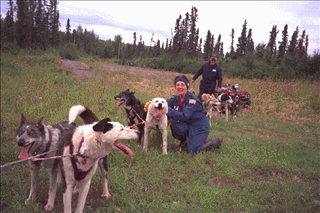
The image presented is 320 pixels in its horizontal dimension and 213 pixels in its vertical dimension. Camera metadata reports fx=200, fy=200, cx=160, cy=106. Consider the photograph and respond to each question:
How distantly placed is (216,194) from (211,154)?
5.08 ft

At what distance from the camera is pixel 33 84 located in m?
9.74

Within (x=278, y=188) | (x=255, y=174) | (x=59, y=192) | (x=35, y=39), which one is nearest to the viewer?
(x=59, y=192)

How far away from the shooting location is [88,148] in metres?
2.18

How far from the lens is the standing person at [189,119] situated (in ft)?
15.1

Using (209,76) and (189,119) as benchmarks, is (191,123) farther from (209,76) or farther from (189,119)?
(209,76)

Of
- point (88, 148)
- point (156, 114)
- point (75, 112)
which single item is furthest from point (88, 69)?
point (88, 148)

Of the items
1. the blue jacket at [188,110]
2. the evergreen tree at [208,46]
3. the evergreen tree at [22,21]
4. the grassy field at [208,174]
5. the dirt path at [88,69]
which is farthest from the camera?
the evergreen tree at [208,46]

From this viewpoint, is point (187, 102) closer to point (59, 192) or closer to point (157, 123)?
point (157, 123)

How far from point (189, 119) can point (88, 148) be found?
3.17 m

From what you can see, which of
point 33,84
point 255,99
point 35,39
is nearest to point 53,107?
point 33,84

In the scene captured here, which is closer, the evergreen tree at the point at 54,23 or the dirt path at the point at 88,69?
the dirt path at the point at 88,69

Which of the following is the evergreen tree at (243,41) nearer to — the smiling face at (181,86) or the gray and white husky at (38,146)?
the smiling face at (181,86)

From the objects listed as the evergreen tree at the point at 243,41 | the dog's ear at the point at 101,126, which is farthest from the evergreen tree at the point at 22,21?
the dog's ear at the point at 101,126

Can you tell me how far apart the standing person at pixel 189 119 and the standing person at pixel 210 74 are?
7.33ft
